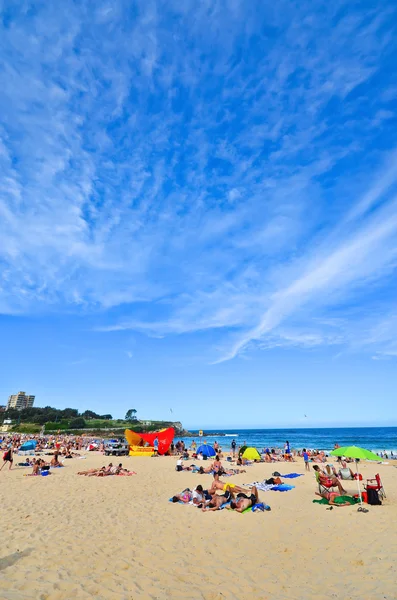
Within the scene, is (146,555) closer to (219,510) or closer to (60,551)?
(60,551)

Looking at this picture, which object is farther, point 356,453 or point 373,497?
point 373,497

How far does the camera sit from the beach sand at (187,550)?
5.47 m

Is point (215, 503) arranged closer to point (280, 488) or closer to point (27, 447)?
point (280, 488)

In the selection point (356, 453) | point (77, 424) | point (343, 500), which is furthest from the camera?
point (77, 424)

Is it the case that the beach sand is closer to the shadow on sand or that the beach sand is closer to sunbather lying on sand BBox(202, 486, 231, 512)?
the shadow on sand

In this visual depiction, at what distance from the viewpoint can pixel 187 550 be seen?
7328 millimetres

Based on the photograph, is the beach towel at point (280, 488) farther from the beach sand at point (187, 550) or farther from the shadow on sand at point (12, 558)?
the shadow on sand at point (12, 558)

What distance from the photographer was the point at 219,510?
10.9m

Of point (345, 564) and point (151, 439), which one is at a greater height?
point (151, 439)

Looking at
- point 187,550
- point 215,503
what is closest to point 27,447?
point 215,503

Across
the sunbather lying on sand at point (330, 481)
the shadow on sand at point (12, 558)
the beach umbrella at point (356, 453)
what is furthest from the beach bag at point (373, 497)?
the shadow on sand at point (12, 558)

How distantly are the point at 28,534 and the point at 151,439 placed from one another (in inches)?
934

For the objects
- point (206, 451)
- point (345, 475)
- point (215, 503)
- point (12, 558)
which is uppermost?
point (206, 451)

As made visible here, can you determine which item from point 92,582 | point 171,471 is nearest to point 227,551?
point 92,582
